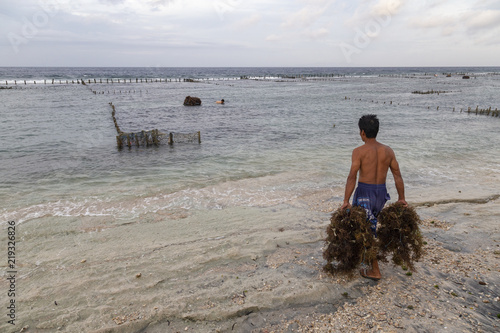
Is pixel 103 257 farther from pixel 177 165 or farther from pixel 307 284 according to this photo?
pixel 177 165

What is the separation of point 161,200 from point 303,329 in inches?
280

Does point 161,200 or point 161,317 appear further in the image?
point 161,200

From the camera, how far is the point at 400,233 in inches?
195

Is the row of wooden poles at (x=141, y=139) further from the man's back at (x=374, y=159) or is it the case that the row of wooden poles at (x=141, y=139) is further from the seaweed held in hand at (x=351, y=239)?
the man's back at (x=374, y=159)

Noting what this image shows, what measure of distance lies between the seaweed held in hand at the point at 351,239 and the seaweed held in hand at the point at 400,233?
40 centimetres

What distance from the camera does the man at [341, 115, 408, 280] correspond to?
15.7 ft

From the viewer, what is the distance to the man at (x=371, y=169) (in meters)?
4.78

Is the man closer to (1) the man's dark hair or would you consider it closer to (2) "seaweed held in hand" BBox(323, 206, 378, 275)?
(1) the man's dark hair

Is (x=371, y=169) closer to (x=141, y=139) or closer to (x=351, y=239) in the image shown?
(x=351, y=239)

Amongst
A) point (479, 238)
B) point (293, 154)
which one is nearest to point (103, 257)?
point (479, 238)

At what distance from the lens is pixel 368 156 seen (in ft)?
15.7

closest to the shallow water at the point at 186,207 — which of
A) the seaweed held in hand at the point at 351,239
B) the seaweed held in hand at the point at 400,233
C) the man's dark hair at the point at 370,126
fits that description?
the seaweed held in hand at the point at 351,239

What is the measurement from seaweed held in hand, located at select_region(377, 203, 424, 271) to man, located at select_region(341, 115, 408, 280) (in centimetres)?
17

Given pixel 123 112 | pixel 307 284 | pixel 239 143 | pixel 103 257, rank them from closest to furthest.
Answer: pixel 307 284, pixel 103 257, pixel 239 143, pixel 123 112
